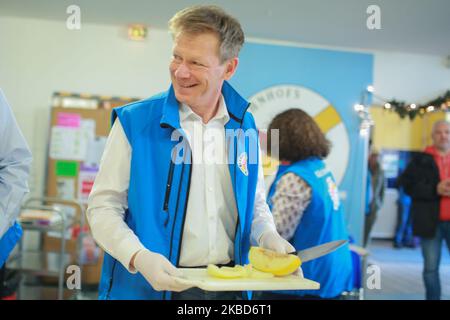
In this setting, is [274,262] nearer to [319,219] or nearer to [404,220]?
[319,219]

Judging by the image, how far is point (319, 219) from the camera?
116 centimetres

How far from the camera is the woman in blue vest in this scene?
3.63 feet

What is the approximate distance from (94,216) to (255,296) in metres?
0.57

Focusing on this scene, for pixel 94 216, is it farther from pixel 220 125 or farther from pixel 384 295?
pixel 384 295

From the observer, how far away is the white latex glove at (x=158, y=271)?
74 centimetres

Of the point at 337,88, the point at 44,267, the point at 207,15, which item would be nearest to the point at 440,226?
the point at 337,88

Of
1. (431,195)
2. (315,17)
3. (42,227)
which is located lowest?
(42,227)

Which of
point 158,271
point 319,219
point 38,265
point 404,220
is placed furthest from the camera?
point 404,220

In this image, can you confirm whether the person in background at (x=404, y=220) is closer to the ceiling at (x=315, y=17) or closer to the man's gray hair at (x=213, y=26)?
the ceiling at (x=315, y=17)

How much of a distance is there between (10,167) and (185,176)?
473mm

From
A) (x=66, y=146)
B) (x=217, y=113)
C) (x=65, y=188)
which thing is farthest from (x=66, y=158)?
(x=217, y=113)
